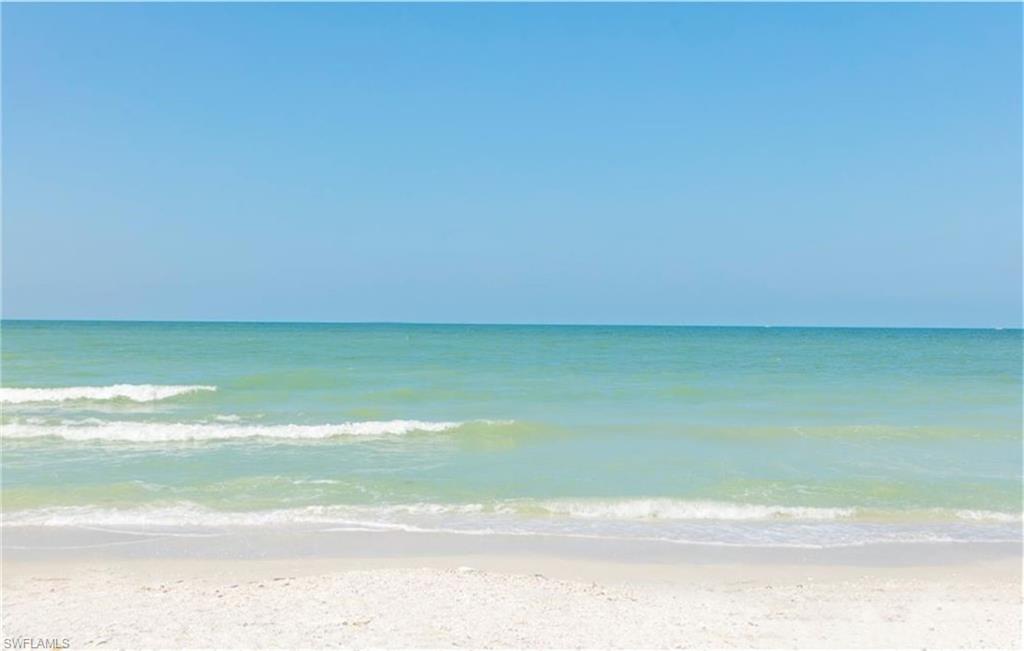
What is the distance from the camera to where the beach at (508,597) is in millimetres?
5469

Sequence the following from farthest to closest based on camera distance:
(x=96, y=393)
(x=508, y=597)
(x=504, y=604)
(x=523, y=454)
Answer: (x=96, y=393) → (x=523, y=454) → (x=508, y=597) → (x=504, y=604)

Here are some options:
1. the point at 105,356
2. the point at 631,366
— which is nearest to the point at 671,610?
the point at 631,366

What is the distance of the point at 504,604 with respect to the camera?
6.23 m

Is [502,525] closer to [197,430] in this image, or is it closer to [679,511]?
[679,511]

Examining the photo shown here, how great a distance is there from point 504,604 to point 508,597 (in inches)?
7.7

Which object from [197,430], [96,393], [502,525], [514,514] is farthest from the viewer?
[96,393]

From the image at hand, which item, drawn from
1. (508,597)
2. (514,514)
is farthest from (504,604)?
(514,514)

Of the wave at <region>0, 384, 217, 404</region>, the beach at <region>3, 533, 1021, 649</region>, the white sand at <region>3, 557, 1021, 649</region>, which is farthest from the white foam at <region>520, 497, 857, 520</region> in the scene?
the wave at <region>0, 384, 217, 404</region>

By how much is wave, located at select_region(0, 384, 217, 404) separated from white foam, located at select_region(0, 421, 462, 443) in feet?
16.9

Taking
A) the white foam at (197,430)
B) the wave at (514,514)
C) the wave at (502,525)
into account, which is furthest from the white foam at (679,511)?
the white foam at (197,430)

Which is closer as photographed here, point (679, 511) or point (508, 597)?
point (508, 597)

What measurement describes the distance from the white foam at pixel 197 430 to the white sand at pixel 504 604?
7.91 metres

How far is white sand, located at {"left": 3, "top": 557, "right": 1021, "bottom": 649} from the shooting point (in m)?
5.46

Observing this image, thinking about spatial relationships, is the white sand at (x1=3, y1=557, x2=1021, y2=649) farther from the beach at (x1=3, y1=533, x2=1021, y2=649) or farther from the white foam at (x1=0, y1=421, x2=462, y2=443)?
the white foam at (x1=0, y1=421, x2=462, y2=443)
